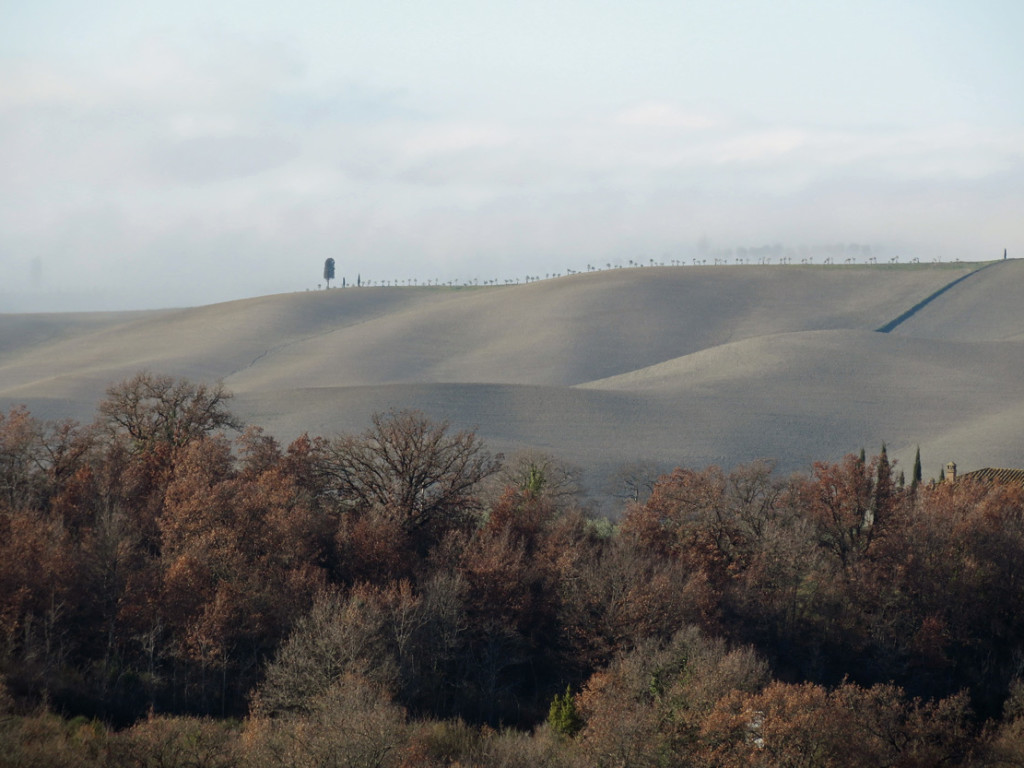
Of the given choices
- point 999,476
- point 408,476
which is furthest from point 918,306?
point 408,476

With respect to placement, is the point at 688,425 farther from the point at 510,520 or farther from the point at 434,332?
the point at 434,332

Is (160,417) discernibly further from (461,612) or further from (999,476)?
(999,476)

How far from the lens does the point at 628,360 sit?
139000 millimetres

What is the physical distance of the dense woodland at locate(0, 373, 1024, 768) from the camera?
37.8 m

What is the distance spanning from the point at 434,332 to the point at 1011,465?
275 feet

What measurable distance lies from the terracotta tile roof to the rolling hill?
10.2 meters

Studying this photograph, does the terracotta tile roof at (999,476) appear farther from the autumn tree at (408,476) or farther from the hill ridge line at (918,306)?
the hill ridge line at (918,306)

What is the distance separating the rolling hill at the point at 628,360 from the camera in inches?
3841

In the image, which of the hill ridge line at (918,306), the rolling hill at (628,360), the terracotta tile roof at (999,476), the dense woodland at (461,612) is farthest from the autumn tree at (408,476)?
the hill ridge line at (918,306)

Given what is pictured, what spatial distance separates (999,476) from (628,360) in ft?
220

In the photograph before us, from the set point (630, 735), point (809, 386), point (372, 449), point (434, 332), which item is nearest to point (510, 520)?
point (372, 449)

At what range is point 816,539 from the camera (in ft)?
188

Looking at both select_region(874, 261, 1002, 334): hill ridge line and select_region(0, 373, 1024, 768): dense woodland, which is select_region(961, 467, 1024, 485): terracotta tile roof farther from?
select_region(874, 261, 1002, 334): hill ridge line

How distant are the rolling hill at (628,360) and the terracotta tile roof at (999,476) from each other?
33.6 feet
